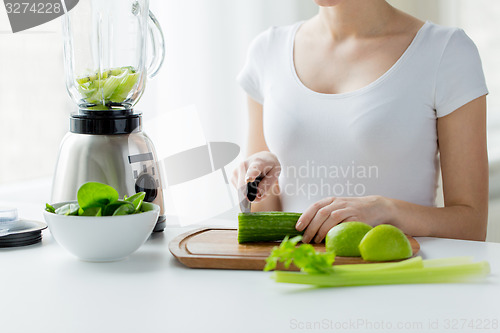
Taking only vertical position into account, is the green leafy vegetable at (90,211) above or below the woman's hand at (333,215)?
above

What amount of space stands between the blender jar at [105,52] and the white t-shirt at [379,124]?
0.52 m

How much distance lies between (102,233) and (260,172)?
0.45 metres

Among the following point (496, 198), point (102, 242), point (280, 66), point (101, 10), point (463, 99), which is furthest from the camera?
point (496, 198)

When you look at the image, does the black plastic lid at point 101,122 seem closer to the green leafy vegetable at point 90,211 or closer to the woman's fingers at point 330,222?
the green leafy vegetable at point 90,211

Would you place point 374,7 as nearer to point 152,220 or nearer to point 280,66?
point 280,66

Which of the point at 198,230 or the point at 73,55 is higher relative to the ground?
the point at 73,55

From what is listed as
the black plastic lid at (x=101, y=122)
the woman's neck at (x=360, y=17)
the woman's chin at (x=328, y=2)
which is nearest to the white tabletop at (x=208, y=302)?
the black plastic lid at (x=101, y=122)

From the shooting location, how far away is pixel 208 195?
270 centimetres

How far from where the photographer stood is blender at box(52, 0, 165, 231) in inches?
48.9

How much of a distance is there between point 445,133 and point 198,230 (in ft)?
2.19

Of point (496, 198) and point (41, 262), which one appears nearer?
point (41, 262)

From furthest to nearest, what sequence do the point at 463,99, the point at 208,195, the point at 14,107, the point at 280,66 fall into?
the point at 208,195, the point at 14,107, the point at 280,66, the point at 463,99

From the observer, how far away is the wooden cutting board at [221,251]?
109 centimetres

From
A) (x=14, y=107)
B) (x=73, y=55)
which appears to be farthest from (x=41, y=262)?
(x=14, y=107)
